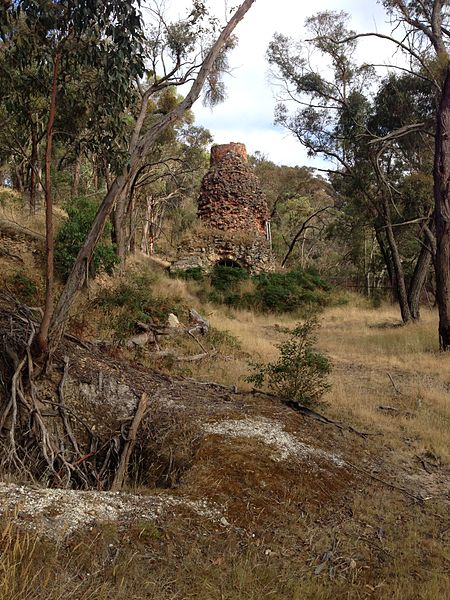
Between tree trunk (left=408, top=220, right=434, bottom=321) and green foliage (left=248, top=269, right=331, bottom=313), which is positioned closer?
tree trunk (left=408, top=220, right=434, bottom=321)

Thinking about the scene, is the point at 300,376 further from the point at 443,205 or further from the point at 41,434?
the point at 443,205

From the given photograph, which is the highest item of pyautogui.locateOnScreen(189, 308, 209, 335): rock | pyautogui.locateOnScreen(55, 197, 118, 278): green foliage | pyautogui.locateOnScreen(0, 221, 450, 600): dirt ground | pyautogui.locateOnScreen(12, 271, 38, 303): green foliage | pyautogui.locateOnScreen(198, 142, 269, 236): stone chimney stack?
pyautogui.locateOnScreen(198, 142, 269, 236): stone chimney stack

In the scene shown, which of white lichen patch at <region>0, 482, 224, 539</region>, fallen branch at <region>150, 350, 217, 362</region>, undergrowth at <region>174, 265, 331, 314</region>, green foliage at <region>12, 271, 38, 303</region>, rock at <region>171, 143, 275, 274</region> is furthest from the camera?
rock at <region>171, 143, 275, 274</region>

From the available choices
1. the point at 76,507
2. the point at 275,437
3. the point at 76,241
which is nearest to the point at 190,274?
the point at 76,241

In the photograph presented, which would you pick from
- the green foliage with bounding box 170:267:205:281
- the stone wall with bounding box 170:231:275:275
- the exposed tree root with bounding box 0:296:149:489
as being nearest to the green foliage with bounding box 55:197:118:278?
the exposed tree root with bounding box 0:296:149:489

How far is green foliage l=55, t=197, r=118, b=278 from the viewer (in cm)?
1245

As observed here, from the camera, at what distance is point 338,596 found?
3.27 meters

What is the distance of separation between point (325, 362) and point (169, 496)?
4075 mm

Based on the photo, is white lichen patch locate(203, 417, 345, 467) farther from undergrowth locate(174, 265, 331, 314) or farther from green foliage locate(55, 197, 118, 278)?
undergrowth locate(174, 265, 331, 314)

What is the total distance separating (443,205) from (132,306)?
7.64 metres

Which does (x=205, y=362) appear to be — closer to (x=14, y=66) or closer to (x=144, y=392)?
(x=144, y=392)

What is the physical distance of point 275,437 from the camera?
5.63 meters

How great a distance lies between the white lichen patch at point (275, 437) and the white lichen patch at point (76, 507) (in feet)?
4.50

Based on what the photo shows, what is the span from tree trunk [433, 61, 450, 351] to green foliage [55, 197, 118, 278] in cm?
812
